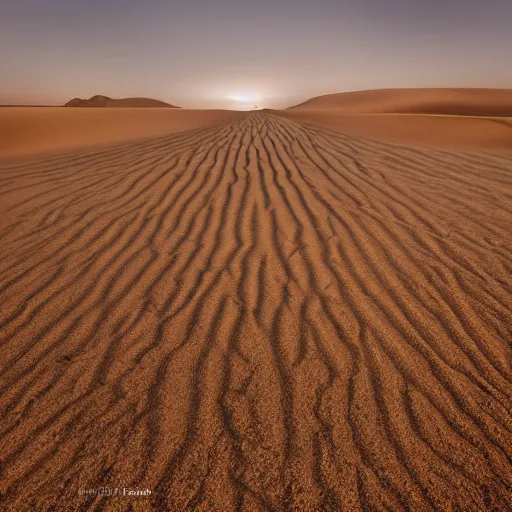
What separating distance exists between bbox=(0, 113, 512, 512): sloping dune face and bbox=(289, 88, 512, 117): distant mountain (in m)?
24.8

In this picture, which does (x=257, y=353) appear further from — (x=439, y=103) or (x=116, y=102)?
(x=116, y=102)

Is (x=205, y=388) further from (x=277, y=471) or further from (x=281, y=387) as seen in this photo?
(x=277, y=471)

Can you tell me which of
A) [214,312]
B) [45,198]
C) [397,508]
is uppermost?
[45,198]

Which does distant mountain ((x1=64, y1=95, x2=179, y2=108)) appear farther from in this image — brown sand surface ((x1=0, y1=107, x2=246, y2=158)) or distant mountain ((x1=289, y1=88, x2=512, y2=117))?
brown sand surface ((x1=0, y1=107, x2=246, y2=158))

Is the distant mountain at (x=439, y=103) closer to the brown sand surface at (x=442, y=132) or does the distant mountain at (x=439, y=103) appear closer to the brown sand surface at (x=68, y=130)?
the brown sand surface at (x=442, y=132)

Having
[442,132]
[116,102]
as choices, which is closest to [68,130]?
[442,132]

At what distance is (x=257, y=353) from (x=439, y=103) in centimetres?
3848

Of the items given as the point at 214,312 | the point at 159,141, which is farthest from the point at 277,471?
the point at 159,141

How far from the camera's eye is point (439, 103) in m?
32.5

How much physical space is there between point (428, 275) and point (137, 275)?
96.0 inches

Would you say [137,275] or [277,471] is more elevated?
[137,275]

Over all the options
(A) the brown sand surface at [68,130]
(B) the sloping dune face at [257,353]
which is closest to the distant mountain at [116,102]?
(A) the brown sand surface at [68,130]

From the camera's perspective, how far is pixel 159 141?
8523 mm

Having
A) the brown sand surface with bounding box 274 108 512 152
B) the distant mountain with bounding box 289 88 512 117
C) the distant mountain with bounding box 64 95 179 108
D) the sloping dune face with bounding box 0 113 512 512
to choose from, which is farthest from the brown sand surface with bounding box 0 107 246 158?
the distant mountain with bounding box 64 95 179 108
